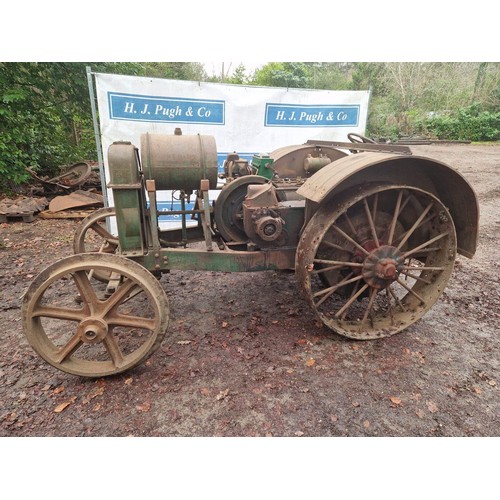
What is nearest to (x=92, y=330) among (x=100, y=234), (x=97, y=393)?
(x=97, y=393)

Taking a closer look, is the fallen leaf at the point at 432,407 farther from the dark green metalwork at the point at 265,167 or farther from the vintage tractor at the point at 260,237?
the dark green metalwork at the point at 265,167

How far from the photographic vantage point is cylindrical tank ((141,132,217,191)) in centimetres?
252

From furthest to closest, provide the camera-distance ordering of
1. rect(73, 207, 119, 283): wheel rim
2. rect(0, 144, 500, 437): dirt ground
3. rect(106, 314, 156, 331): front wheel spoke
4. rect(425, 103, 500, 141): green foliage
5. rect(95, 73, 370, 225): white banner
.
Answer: rect(425, 103, 500, 141): green foliage → rect(95, 73, 370, 225): white banner → rect(73, 207, 119, 283): wheel rim → rect(106, 314, 156, 331): front wheel spoke → rect(0, 144, 500, 437): dirt ground

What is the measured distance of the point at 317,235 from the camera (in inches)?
100

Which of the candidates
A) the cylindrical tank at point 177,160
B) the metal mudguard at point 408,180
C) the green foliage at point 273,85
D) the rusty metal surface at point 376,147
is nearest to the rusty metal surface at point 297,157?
the rusty metal surface at point 376,147

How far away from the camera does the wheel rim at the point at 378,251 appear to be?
261 centimetres

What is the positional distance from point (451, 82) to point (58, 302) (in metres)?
21.6

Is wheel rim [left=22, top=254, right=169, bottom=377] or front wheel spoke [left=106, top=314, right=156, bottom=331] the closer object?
wheel rim [left=22, top=254, right=169, bottom=377]

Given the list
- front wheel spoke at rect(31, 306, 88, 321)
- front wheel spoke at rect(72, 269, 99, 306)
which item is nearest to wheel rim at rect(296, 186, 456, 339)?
front wheel spoke at rect(72, 269, 99, 306)

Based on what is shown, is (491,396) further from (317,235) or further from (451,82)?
(451,82)

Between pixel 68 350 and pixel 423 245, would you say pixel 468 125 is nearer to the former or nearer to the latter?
pixel 423 245

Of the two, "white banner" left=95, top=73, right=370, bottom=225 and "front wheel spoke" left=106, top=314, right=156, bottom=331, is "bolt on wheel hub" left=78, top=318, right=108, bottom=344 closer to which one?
"front wheel spoke" left=106, top=314, right=156, bottom=331

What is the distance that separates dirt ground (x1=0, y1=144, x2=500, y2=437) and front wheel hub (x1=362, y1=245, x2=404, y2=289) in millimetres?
589

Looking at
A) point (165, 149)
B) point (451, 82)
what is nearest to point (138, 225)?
point (165, 149)
